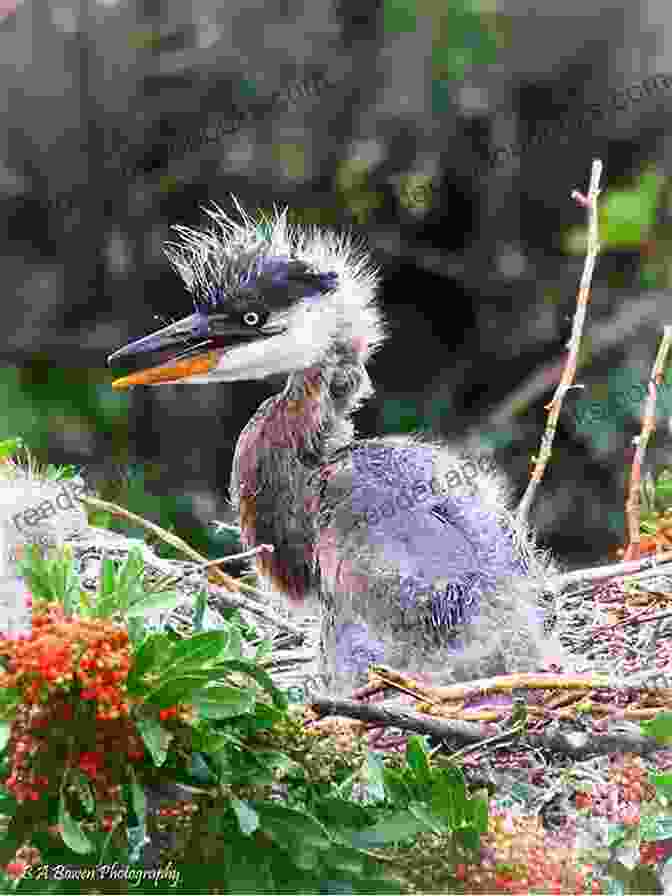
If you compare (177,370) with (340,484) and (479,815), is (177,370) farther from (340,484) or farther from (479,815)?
(479,815)

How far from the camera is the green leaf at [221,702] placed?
1.24m

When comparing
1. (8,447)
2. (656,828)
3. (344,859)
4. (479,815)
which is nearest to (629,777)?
(656,828)

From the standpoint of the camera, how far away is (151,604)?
1.32m

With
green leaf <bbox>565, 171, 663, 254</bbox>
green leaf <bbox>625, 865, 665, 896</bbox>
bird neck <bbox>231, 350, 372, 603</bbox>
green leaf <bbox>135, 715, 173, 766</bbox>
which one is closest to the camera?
green leaf <bbox>135, 715, 173, 766</bbox>

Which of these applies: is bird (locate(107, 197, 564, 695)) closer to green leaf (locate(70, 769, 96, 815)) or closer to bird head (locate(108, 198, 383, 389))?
bird head (locate(108, 198, 383, 389))

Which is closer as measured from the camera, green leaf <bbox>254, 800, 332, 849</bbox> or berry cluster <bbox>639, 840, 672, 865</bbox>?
green leaf <bbox>254, 800, 332, 849</bbox>

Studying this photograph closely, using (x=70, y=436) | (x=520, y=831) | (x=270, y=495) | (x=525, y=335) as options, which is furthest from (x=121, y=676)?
(x=525, y=335)

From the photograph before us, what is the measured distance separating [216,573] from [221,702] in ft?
1.85

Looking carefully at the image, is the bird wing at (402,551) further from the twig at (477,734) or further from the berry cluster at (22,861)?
the berry cluster at (22,861)

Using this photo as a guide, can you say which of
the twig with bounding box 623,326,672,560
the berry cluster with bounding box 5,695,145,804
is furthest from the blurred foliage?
the berry cluster with bounding box 5,695,145,804

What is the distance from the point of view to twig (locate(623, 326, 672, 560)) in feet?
5.82

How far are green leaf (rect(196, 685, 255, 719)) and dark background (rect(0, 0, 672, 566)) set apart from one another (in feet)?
1.98

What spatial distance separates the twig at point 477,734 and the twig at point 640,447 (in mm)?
426

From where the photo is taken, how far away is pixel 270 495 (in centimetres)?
173
